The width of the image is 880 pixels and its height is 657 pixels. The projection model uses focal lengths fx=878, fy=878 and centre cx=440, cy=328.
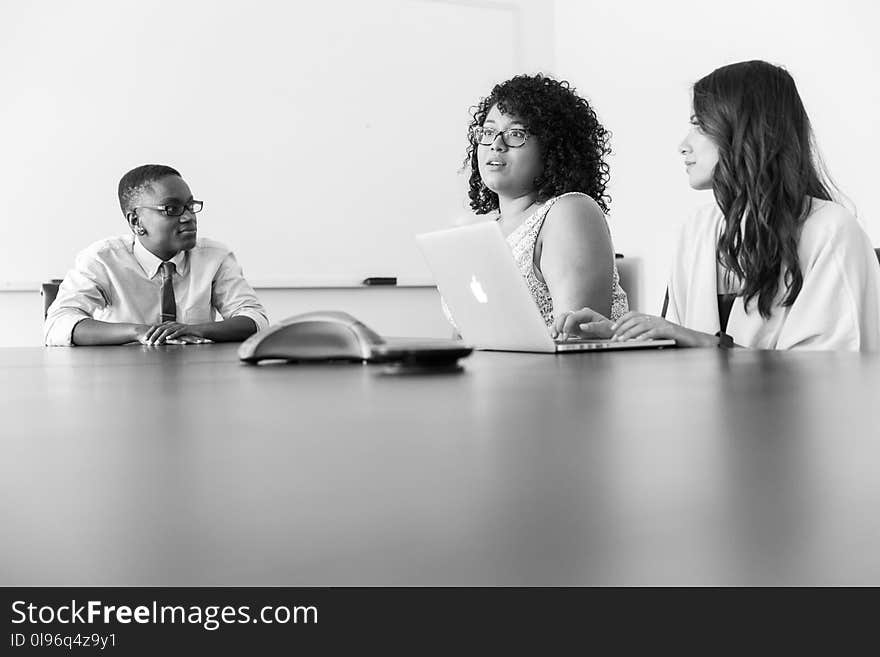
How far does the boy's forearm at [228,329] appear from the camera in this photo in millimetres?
1998

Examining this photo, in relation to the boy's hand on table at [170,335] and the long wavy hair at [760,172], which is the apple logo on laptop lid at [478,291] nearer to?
the long wavy hair at [760,172]

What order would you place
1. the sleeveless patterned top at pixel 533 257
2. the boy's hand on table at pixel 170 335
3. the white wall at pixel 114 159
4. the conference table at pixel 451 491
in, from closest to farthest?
the conference table at pixel 451 491 → the boy's hand on table at pixel 170 335 → the sleeveless patterned top at pixel 533 257 → the white wall at pixel 114 159

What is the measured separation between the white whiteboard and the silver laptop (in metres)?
2.65

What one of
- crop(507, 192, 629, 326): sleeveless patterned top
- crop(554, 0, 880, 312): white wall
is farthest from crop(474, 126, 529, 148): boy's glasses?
crop(554, 0, 880, 312): white wall

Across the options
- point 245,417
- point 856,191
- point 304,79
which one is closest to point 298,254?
point 304,79

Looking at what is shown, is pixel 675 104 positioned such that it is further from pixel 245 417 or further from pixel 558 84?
pixel 245 417

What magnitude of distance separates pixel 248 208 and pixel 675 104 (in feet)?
6.07

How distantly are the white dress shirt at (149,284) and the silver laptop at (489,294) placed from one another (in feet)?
4.15

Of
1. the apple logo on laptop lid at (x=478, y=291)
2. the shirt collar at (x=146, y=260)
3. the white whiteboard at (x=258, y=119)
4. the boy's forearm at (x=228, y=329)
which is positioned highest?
the white whiteboard at (x=258, y=119)

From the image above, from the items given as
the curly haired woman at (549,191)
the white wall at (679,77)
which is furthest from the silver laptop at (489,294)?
the white wall at (679,77)

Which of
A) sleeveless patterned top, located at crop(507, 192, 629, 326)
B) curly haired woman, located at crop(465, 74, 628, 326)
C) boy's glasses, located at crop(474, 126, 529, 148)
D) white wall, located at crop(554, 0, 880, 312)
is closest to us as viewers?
curly haired woman, located at crop(465, 74, 628, 326)

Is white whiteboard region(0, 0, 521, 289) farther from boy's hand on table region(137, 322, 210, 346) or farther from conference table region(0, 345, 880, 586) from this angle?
conference table region(0, 345, 880, 586)

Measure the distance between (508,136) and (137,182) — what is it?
3.82ft

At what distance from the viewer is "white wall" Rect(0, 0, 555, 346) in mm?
3402
